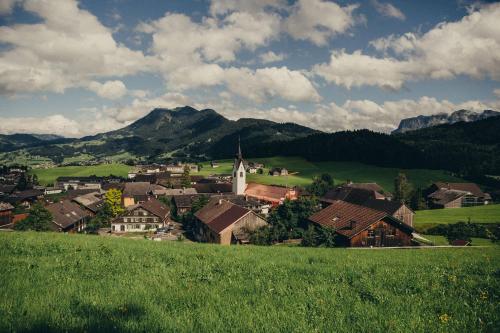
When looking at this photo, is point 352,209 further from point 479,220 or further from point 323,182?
point 323,182

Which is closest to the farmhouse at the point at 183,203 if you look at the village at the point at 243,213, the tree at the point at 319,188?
the village at the point at 243,213

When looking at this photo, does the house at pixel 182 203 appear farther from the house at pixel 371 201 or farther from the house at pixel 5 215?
the house at pixel 5 215

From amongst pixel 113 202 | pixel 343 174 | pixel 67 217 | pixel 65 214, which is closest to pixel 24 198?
pixel 65 214

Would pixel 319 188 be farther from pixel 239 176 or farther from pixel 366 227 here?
pixel 366 227

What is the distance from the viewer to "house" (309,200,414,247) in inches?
1785

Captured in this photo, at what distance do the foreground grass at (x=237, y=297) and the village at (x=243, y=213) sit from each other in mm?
32082

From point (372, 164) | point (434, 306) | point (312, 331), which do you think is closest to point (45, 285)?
point (312, 331)

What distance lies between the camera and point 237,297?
22.2 feet

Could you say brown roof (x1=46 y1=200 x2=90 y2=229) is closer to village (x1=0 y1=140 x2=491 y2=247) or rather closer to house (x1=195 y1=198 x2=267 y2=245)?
village (x1=0 y1=140 x2=491 y2=247)

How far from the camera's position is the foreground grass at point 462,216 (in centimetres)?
6412

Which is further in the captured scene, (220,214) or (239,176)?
(239,176)

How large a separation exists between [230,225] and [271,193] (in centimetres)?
4832

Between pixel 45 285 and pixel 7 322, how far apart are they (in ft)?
7.89

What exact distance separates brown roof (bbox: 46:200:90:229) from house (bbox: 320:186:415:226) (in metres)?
65.0
